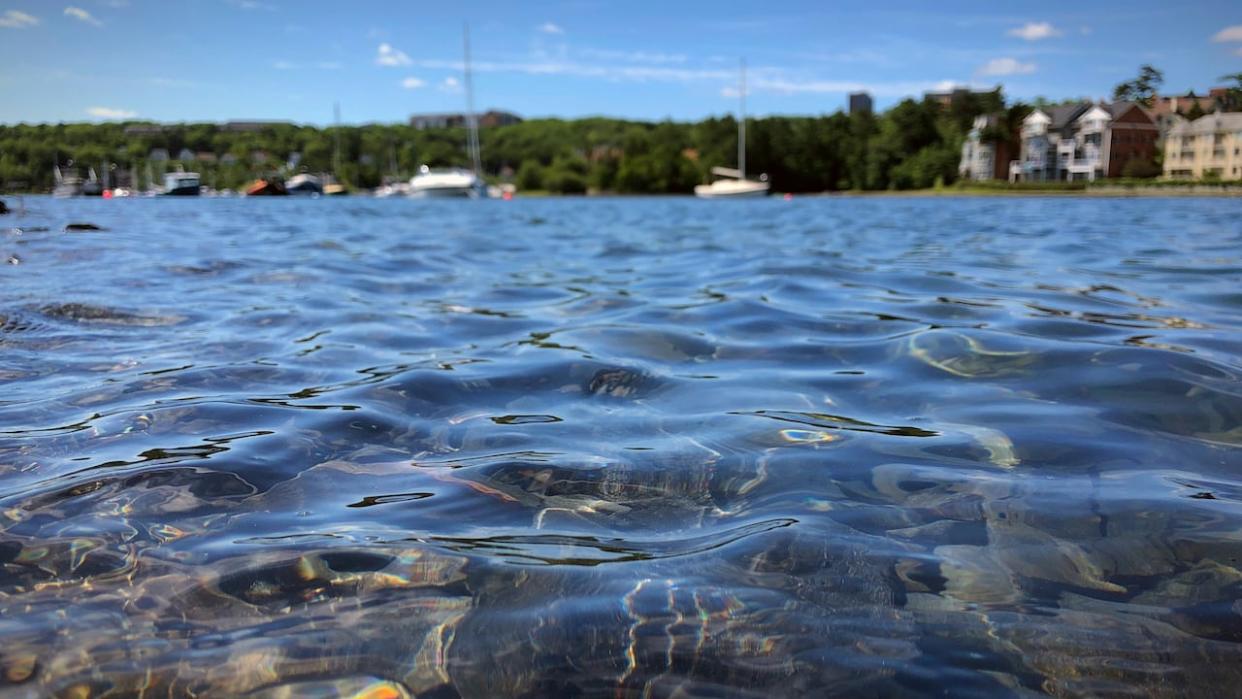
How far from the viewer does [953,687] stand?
1.21m

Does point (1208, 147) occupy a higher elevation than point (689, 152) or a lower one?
lower

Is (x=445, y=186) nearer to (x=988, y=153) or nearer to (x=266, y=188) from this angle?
(x=266, y=188)

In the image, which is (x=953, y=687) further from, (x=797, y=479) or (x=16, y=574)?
(x=16, y=574)

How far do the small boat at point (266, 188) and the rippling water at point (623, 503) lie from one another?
1879 inches

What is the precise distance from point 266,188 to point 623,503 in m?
52.2

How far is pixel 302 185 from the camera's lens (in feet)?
182

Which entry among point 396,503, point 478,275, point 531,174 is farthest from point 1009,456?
point 531,174

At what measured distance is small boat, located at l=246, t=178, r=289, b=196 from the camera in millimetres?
47409

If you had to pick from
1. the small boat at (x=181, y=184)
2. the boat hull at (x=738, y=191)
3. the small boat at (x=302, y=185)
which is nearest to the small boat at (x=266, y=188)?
the small boat at (x=302, y=185)

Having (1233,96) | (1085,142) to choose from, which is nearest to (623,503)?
(1233,96)

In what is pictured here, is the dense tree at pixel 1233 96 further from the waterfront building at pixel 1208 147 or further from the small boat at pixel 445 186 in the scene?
the small boat at pixel 445 186

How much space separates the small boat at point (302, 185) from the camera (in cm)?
5466

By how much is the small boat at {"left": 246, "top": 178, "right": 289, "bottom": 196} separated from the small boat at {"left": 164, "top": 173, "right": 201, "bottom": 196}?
15.9ft

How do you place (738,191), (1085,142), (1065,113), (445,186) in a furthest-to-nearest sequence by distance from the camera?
(1065,113)
(738,191)
(1085,142)
(445,186)
